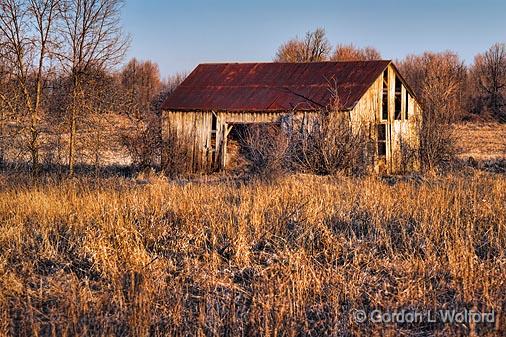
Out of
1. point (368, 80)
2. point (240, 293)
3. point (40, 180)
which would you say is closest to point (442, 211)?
point (240, 293)

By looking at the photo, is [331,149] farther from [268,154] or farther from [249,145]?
[249,145]

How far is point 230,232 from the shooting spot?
716cm

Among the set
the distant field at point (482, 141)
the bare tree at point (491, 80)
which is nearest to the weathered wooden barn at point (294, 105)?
the distant field at point (482, 141)

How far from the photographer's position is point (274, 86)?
70.4 feet

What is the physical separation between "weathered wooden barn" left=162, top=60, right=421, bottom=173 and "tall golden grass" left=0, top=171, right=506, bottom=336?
11.0m

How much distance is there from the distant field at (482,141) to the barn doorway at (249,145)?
1002cm

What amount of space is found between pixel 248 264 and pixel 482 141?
32849mm

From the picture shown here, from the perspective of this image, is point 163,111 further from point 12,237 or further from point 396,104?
point 12,237

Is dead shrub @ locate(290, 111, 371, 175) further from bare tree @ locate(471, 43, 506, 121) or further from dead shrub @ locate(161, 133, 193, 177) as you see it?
bare tree @ locate(471, 43, 506, 121)

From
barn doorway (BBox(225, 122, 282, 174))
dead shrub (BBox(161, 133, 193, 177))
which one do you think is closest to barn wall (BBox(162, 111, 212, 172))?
dead shrub (BBox(161, 133, 193, 177))

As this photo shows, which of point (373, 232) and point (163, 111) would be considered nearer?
point (373, 232)

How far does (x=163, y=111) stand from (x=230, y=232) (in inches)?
601

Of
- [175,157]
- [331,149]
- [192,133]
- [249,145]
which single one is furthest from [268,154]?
[192,133]

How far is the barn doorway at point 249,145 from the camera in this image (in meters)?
17.2
